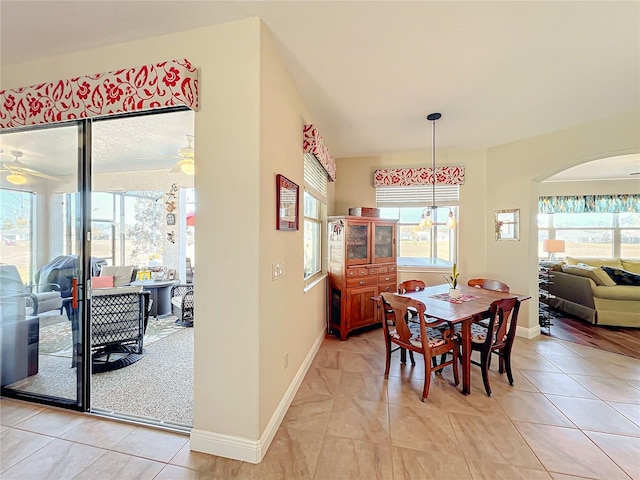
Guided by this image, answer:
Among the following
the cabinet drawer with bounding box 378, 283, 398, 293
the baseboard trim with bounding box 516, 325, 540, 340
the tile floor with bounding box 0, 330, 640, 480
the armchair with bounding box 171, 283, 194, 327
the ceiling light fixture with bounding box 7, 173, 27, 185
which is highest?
the ceiling light fixture with bounding box 7, 173, 27, 185

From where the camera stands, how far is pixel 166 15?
5.49ft

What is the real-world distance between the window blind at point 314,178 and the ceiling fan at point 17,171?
2.39 meters

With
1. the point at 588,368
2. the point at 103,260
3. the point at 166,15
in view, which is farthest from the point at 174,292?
the point at 588,368

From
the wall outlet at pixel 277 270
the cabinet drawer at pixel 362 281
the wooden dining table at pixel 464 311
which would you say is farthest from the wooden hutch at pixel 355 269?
the wall outlet at pixel 277 270

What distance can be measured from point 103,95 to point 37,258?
159cm

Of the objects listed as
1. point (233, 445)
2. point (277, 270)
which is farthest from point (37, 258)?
point (233, 445)

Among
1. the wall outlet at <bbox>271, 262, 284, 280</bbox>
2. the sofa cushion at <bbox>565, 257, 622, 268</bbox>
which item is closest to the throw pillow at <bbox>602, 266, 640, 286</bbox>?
the sofa cushion at <bbox>565, 257, 622, 268</bbox>

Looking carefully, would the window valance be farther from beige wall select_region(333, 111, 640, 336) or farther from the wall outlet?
the wall outlet

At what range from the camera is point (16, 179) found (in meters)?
2.50

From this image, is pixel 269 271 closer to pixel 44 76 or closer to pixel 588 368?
pixel 44 76

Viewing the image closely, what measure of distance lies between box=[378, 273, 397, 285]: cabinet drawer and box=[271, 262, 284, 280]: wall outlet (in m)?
2.31

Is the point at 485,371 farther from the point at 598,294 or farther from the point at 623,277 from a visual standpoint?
the point at 623,277

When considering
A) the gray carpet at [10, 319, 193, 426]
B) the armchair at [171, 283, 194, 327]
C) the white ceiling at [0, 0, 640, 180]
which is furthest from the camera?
the armchair at [171, 283, 194, 327]

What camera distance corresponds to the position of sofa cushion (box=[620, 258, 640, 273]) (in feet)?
18.4
